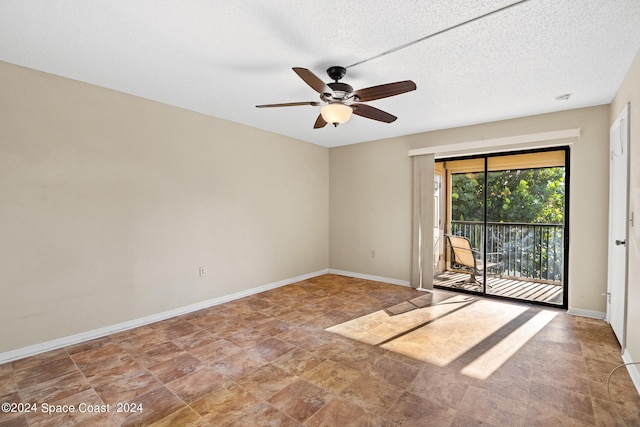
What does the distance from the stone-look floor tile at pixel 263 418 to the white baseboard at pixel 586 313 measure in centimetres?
370

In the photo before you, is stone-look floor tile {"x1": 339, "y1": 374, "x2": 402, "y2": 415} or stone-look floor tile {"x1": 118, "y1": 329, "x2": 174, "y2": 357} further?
stone-look floor tile {"x1": 118, "y1": 329, "x2": 174, "y2": 357}

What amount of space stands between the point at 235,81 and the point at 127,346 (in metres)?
2.74

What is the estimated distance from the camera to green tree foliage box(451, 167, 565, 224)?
400cm

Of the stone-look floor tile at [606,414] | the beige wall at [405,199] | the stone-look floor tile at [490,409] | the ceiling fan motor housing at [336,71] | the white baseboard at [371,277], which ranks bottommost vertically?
the stone-look floor tile at [490,409]

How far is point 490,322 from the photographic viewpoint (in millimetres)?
3361

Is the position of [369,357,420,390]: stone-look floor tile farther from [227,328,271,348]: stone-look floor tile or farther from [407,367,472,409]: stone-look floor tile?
[227,328,271,348]: stone-look floor tile

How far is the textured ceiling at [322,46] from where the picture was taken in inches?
72.1

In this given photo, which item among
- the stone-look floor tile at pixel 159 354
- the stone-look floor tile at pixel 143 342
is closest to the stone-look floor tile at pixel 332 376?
the stone-look floor tile at pixel 159 354

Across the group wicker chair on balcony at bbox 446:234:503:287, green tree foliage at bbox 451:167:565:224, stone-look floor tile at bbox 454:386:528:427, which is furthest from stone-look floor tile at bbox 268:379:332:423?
green tree foliage at bbox 451:167:565:224

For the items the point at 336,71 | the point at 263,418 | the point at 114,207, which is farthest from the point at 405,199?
the point at 114,207

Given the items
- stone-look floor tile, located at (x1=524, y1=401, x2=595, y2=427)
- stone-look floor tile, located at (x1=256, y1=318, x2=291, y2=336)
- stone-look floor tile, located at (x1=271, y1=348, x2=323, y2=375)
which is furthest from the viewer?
stone-look floor tile, located at (x1=256, y1=318, x2=291, y2=336)

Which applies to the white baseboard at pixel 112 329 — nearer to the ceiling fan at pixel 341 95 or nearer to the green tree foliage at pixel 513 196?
the ceiling fan at pixel 341 95

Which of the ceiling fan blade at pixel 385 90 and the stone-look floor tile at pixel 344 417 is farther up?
the ceiling fan blade at pixel 385 90

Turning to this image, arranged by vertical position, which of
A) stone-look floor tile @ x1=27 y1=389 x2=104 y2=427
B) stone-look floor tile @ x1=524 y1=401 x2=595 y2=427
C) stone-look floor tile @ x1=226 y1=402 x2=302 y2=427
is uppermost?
stone-look floor tile @ x1=524 y1=401 x2=595 y2=427
